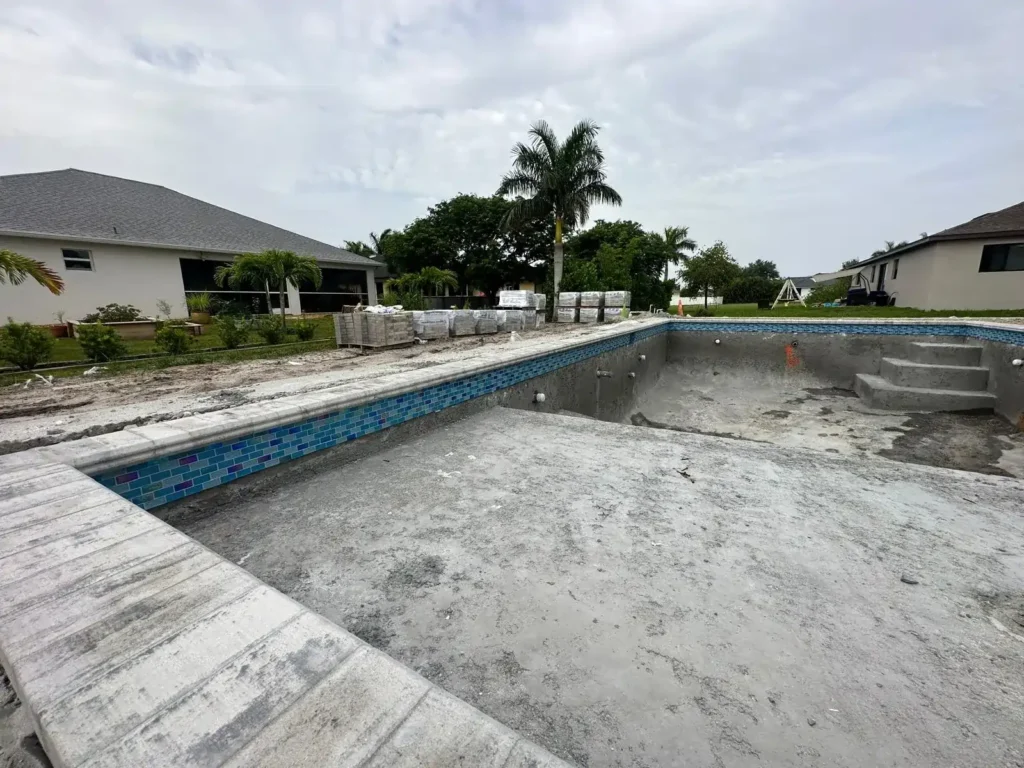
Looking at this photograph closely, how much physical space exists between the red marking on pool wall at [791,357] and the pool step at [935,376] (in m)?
1.88

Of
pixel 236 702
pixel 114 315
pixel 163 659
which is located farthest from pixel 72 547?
pixel 114 315

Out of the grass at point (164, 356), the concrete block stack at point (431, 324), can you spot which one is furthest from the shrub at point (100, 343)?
the concrete block stack at point (431, 324)

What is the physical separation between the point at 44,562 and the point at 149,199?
21.3 metres

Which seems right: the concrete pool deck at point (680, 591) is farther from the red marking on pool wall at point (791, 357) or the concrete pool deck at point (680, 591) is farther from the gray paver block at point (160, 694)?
the red marking on pool wall at point (791, 357)

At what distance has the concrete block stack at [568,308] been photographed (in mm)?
14695

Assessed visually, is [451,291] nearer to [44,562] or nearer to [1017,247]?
[1017,247]

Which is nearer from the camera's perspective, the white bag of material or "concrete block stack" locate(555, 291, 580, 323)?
the white bag of material

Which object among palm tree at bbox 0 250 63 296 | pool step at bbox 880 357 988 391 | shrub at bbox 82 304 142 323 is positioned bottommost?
pool step at bbox 880 357 988 391

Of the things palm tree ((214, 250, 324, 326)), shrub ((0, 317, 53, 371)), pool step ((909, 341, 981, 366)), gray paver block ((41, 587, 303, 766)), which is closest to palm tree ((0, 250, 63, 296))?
shrub ((0, 317, 53, 371))

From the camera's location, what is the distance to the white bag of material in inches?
551

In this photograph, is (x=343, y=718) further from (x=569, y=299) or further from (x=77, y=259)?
(x=77, y=259)

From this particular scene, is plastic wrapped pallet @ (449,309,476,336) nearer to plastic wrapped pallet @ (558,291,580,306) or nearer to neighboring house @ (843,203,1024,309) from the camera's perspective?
plastic wrapped pallet @ (558,291,580,306)

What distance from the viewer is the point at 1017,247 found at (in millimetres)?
13531

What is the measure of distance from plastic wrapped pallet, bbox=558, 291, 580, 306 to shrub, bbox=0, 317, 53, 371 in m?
12.2
